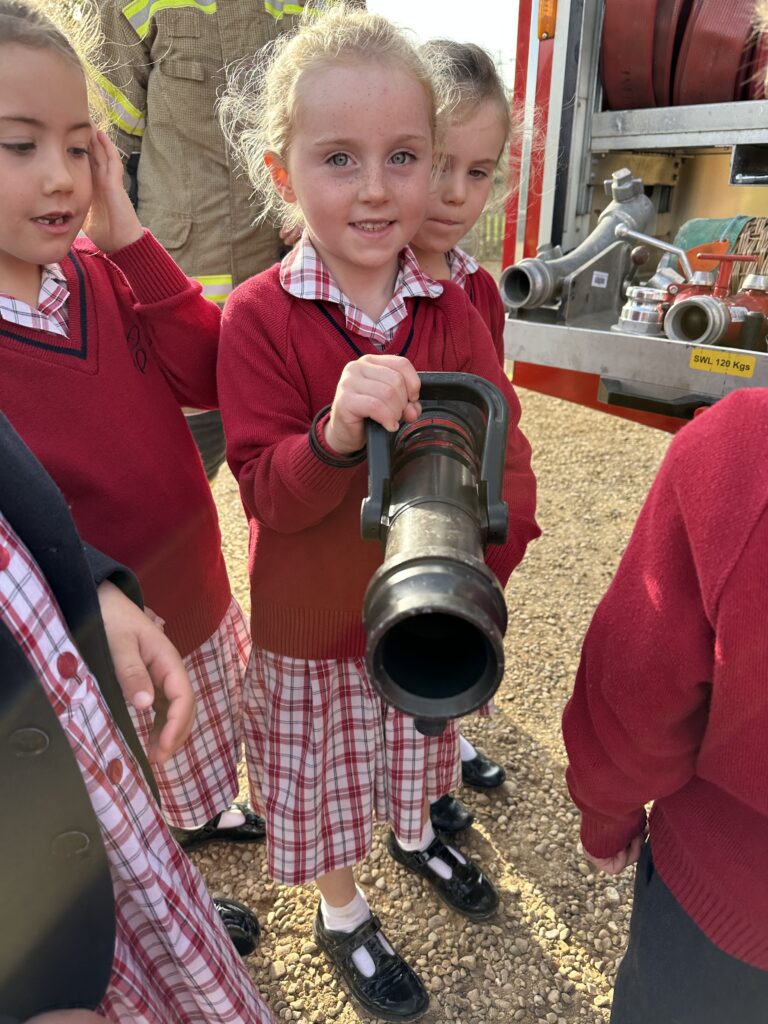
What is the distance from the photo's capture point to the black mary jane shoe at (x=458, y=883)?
2.10m

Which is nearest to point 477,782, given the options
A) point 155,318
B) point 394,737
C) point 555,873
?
point 555,873

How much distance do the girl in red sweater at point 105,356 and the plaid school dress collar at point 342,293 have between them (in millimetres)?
247

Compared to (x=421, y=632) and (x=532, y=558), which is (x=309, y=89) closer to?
(x=421, y=632)

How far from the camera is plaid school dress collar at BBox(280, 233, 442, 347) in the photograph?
143 centimetres

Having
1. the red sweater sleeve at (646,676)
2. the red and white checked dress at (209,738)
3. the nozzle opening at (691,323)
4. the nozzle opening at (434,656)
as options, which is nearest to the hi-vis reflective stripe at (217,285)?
the red and white checked dress at (209,738)

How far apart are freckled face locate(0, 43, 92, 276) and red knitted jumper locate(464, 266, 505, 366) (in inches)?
38.5

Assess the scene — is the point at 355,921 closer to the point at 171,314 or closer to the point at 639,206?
the point at 171,314

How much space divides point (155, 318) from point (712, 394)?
1787 millimetres

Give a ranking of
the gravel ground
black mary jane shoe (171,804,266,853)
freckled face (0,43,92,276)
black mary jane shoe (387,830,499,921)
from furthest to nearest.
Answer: black mary jane shoe (171,804,266,853), black mary jane shoe (387,830,499,921), the gravel ground, freckled face (0,43,92,276)

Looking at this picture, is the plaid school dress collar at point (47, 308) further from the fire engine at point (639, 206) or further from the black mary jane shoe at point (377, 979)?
the fire engine at point (639, 206)

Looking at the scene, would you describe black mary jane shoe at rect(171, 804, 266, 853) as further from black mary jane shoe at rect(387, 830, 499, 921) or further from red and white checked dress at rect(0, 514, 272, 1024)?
red and white checked dress at rect(0, 514, 272, 1024)

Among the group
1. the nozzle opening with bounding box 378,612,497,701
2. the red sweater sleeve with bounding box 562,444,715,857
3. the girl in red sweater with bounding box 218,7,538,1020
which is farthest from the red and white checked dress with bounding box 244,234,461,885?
the nozzle opening with bounding box 378,612,497,701

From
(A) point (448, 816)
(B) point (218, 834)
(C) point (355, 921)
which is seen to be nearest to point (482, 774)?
(A) point (448, 816)

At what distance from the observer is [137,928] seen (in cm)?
114
